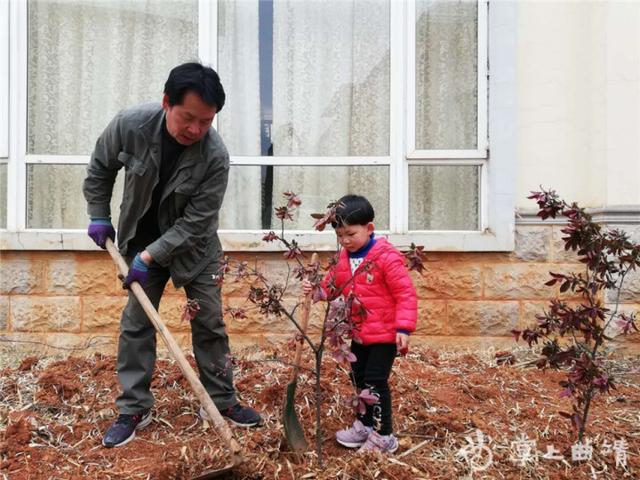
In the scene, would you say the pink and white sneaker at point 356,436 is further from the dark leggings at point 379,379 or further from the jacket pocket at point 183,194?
the jacket pocket at point 183,194

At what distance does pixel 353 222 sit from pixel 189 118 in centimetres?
91

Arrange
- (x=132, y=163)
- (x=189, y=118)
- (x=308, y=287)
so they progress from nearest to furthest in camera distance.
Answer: (x=308, y=287)
(x=189, y=118)
(x=132, y=163)

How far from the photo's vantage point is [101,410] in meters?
3.41

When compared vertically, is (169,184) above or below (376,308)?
above

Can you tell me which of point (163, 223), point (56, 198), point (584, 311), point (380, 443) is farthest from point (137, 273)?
point (56, 198)

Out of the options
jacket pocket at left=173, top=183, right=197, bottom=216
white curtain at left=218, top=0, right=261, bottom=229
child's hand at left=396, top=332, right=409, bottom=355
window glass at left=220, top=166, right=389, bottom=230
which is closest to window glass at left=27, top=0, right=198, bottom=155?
white curtain at left=218, top=0, right=261, bottom=229

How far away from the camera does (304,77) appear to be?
4.90m

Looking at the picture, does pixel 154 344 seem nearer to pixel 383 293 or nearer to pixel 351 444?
pixel 351 444

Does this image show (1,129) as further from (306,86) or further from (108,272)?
(306,86)

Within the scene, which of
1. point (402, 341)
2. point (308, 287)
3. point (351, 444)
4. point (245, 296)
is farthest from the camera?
point (245, 296)

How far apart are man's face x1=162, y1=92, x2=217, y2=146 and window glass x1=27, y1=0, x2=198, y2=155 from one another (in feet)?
7.42

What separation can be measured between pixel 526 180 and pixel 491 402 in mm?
1949

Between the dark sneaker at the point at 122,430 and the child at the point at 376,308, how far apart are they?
3.55ft

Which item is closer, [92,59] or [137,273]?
[137,273]
